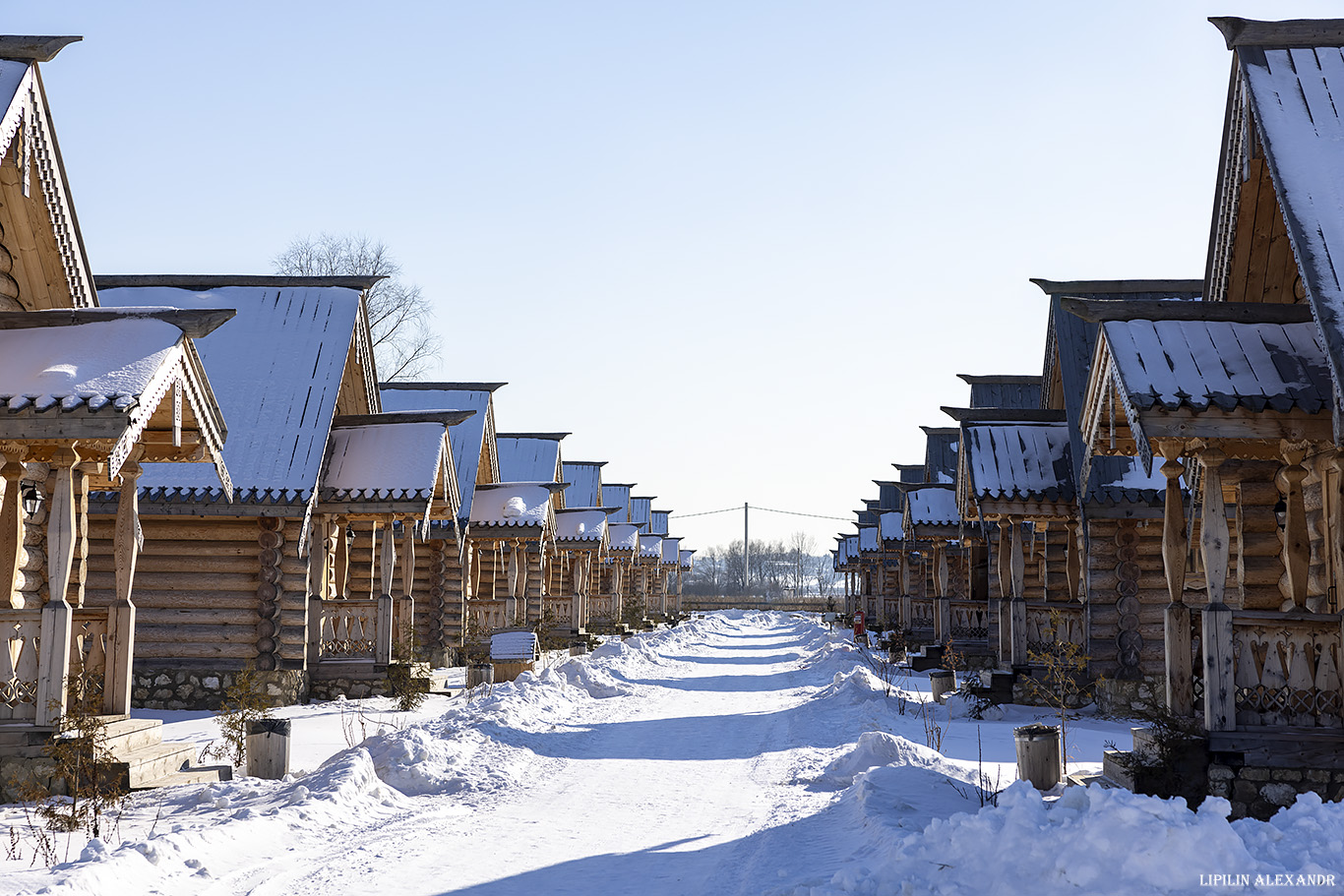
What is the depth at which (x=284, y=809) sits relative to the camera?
919 cm

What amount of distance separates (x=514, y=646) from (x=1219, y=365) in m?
16.4

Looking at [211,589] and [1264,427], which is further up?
[1264,427]

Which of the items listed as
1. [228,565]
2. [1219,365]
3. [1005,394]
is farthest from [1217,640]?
[1005,394]

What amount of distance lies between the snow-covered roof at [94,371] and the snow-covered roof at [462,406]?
1734 centimetres

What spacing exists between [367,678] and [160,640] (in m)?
3.43

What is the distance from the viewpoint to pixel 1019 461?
20.7 m

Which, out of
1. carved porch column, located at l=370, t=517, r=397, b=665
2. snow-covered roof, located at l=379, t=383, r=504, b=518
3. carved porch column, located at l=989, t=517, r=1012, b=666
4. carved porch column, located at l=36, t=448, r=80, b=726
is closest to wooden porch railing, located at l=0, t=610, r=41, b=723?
carved porch column, located at l=36, t=448, r=80, b=726

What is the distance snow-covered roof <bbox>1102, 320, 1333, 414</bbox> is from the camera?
9.95 m

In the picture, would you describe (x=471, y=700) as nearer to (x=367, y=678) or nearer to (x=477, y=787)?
(x=367, y=678)

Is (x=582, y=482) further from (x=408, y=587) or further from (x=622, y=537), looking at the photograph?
(x=408, y=587)

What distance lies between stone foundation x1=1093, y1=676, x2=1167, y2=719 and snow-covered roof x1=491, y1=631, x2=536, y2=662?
1103cm

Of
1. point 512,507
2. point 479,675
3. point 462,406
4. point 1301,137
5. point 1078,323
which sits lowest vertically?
point 479,675

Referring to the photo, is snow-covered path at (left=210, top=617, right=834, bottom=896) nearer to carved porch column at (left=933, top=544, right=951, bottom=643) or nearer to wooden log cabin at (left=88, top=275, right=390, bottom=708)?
wooden log cabin at (left=88, top=275, right=390, bottom=708)

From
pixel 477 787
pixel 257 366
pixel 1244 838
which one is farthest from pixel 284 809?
pixel 257 366
